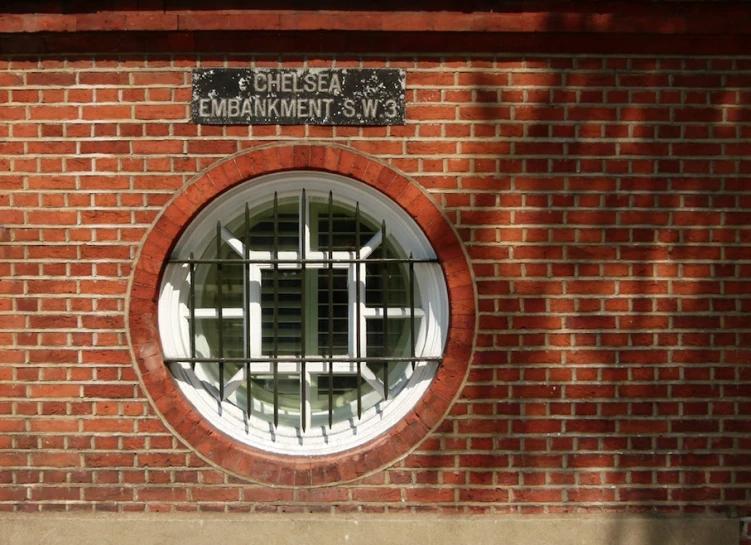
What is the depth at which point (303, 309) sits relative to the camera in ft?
11.7

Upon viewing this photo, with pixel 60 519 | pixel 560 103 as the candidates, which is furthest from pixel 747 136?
pixel 60 519

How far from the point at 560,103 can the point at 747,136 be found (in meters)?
0.98

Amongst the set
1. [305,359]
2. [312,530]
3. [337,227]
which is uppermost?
[337,227]

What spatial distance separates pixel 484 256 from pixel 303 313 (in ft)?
3.18

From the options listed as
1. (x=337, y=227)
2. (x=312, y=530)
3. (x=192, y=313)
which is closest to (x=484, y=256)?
(x=337, y=227)

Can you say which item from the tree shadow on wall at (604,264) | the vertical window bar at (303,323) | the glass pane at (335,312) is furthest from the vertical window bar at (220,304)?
the tree shadow on wall at (604,264)

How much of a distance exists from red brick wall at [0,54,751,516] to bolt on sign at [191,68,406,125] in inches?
2.3

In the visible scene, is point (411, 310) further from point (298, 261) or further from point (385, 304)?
point (298, 261)

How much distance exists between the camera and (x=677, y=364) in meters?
3.55

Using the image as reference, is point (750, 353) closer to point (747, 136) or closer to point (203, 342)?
point (747, 136)

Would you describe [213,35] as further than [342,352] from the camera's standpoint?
No

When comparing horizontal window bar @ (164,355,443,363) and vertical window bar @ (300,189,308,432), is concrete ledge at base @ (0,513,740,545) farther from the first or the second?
horizontal window bar @ (164,355,443,363)

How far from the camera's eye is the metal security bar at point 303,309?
355 cm

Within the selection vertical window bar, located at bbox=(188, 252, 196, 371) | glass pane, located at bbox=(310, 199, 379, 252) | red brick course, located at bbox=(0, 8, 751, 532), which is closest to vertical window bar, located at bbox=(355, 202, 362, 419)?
glass pane, located at bbox=(310, 199, 379, 252)
